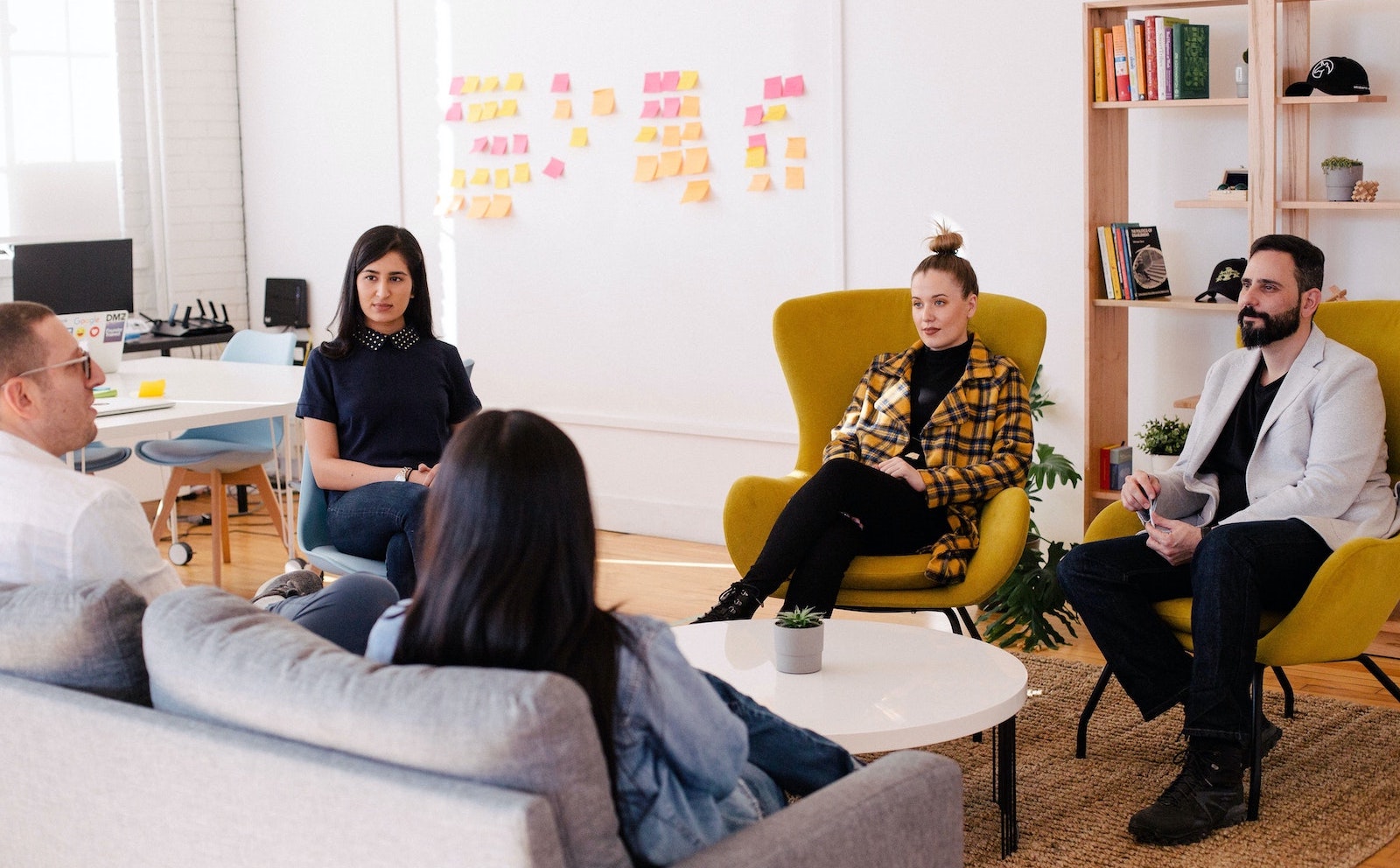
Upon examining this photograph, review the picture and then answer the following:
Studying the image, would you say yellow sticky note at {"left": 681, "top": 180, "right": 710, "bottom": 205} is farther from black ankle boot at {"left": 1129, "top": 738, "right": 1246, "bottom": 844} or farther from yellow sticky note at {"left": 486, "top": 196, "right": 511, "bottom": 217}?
black ankle boot at {"left": 1129, "top": 738, "right": 1246, "bottom": 844}

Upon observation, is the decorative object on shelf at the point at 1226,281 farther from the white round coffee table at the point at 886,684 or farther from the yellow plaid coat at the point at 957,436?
the white round coffee table at the point at 886,684

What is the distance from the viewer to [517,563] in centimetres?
152

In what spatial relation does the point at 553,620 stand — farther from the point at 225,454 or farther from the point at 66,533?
the point at 225,454

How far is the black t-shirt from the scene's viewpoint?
365cm

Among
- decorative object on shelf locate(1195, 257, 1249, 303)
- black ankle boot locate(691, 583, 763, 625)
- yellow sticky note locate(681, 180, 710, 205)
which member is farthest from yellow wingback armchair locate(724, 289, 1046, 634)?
yellow sticky note locate(681, 180, 710, 205)

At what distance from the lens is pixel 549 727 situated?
1.38 m

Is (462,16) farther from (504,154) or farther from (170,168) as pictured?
(170,168)

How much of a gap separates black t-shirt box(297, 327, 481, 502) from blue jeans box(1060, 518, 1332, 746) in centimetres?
156

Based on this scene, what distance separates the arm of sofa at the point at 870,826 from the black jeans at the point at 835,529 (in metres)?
1.44

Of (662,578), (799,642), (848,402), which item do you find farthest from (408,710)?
(662,578)

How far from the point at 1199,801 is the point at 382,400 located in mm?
2033

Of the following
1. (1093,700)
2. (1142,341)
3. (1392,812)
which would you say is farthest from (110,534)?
(1142,341)

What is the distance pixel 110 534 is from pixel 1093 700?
6.97 ft

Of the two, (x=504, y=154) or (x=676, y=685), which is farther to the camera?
(x=504, y=154)
